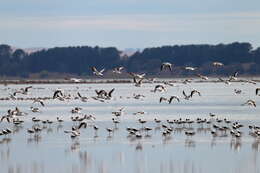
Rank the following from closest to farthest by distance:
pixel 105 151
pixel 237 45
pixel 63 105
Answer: pixel 105 151
pixel 63 105
pixel 237 45

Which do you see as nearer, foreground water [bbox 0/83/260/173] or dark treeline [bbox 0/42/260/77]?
foreground water [bbox 0/83/260/173]

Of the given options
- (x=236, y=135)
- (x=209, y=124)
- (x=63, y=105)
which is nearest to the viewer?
(x=236, y=135)

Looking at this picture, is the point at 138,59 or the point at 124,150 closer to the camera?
the point at 124,150

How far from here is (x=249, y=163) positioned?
2338cm

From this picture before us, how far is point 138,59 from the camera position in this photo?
13150cm

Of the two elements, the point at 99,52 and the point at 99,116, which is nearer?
the point at 99,116

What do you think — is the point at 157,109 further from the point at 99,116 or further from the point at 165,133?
the point at 165,133

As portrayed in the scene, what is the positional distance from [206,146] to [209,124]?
23.0 ft

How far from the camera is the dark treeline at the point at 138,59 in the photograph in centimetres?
12419

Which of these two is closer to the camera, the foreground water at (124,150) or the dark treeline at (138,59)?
the foreground water at (124,150)

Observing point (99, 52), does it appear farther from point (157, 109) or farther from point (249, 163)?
point (249, 163)

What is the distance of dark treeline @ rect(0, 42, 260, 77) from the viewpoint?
124m

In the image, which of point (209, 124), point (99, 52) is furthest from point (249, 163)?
point (99, 52)

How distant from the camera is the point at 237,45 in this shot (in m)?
129
